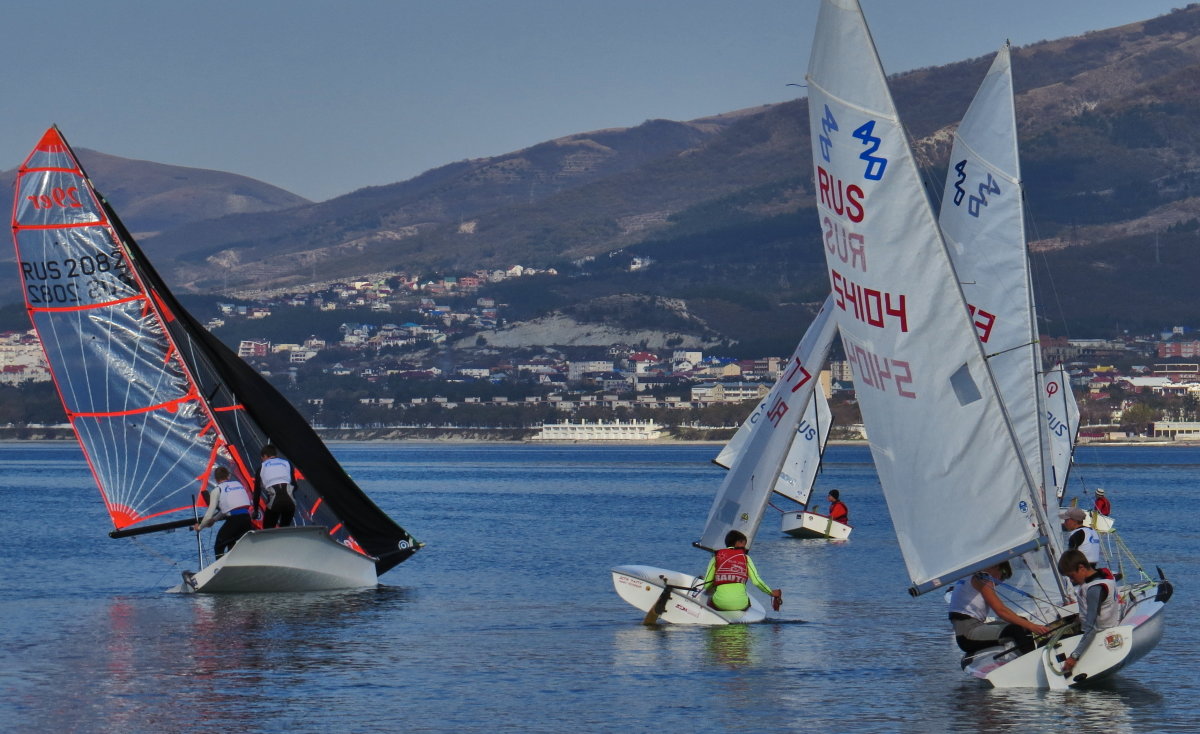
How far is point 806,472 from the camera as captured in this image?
59.3 meters

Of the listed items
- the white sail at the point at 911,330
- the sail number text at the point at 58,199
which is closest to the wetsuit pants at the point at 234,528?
the sail number text at the point at 58,199

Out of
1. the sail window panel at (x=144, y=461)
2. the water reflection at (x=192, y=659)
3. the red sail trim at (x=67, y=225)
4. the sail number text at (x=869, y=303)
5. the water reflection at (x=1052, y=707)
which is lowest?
the water reflection at (x=1052, y=707)

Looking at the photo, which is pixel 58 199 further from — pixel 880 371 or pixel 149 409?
pixel 880 371

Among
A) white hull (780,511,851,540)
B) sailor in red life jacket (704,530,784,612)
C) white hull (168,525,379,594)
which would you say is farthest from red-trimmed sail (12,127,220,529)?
white hull (780,511,851,540)

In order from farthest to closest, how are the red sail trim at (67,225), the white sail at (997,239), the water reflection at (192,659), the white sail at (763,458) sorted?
the red sail trim at (67,225) → the white sail at (763,458) → the white sail at (997,239) → the water reflection at (192,659)

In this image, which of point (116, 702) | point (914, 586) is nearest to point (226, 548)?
point (116, 702)

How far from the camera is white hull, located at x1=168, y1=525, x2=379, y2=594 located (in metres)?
32.5

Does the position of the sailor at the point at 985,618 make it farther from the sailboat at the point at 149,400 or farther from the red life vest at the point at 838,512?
the red life vest at the point at 838,512

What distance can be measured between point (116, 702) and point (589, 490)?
3294 inches

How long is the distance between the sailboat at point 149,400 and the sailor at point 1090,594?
15.2 metres

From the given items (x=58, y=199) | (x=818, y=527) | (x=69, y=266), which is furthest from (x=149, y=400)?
(x=818, y=527)

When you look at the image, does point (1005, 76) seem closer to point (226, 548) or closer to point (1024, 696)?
point (1024, 696)

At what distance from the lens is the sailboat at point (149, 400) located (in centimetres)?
3288

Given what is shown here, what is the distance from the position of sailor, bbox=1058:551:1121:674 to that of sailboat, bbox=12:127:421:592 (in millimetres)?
15244
